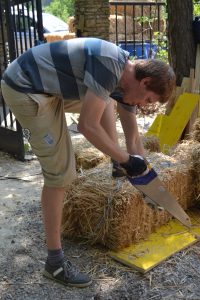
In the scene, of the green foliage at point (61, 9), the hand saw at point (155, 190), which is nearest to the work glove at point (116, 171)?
the hand saw at point (155, 190)

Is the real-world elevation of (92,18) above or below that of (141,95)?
above

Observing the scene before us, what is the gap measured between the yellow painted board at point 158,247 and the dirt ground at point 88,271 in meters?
0.04

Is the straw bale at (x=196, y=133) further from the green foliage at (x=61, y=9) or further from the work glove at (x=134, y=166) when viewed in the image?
the green foliage at (x=61, y=9)

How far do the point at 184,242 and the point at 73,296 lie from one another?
3.33ft

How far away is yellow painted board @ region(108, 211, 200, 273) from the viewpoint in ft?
10.3

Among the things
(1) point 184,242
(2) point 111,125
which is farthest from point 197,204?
(2) point 111,125

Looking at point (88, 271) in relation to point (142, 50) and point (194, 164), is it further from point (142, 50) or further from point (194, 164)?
point (142, 50)

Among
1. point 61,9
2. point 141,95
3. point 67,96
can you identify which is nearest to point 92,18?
point 67,96

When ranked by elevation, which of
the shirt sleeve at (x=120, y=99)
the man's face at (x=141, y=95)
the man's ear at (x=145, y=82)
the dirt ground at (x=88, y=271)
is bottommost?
the dirt ground at (x=88, y=271)

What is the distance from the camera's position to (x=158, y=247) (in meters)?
3.35

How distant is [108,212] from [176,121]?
7.58ft

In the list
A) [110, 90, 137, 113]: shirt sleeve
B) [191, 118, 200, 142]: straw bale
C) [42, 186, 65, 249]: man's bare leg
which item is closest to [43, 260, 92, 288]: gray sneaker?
[42, 186, 65, 249]: man's bare leg

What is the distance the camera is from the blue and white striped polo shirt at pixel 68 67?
2.47 metres

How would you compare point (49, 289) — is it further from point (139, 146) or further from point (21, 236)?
point (139, 146)
